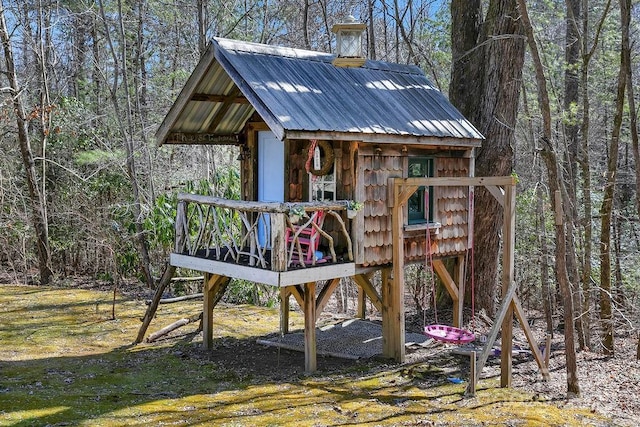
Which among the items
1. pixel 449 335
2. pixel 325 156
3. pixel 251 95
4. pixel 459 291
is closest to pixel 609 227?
pixel 459 291

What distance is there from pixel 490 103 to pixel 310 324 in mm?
5884

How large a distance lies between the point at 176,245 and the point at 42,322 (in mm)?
4045

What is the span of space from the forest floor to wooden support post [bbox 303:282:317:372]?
0.65ft

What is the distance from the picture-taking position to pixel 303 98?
9000 millimetres

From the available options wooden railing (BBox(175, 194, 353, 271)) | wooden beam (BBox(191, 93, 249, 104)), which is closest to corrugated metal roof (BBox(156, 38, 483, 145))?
wooden beam (BBox(191, 93, 249, 104))

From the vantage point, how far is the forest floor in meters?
7.24

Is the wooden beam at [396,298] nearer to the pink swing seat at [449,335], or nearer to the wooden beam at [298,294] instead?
the pink swing seat at [449,335]

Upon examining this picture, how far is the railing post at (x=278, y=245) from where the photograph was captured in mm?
8133

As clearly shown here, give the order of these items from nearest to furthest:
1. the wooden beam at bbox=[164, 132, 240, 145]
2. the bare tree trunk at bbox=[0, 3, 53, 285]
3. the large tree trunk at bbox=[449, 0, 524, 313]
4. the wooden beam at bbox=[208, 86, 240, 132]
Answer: the wooden beam at bbox=[208, 86, 240, 132]
the wooden beam at bbox=[164, 132, 240, 145]
the large tree trunk at bbox=[449, 0, 524, 313]
the bare tree trunk at bbox=[0, 3, 53, 285]

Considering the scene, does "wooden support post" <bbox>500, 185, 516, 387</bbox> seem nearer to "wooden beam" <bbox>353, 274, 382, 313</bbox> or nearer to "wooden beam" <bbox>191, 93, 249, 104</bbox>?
"wooden beam" <bbox>353, 274, 382, 313</bbox>

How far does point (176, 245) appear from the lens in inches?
394

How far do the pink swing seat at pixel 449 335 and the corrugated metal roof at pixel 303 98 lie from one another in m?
2.70

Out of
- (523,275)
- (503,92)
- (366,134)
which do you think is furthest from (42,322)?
(523,275)

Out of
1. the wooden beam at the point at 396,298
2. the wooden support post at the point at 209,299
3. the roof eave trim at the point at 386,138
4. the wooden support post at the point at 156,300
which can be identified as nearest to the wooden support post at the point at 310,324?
the wooden beam at the point at 396,298
